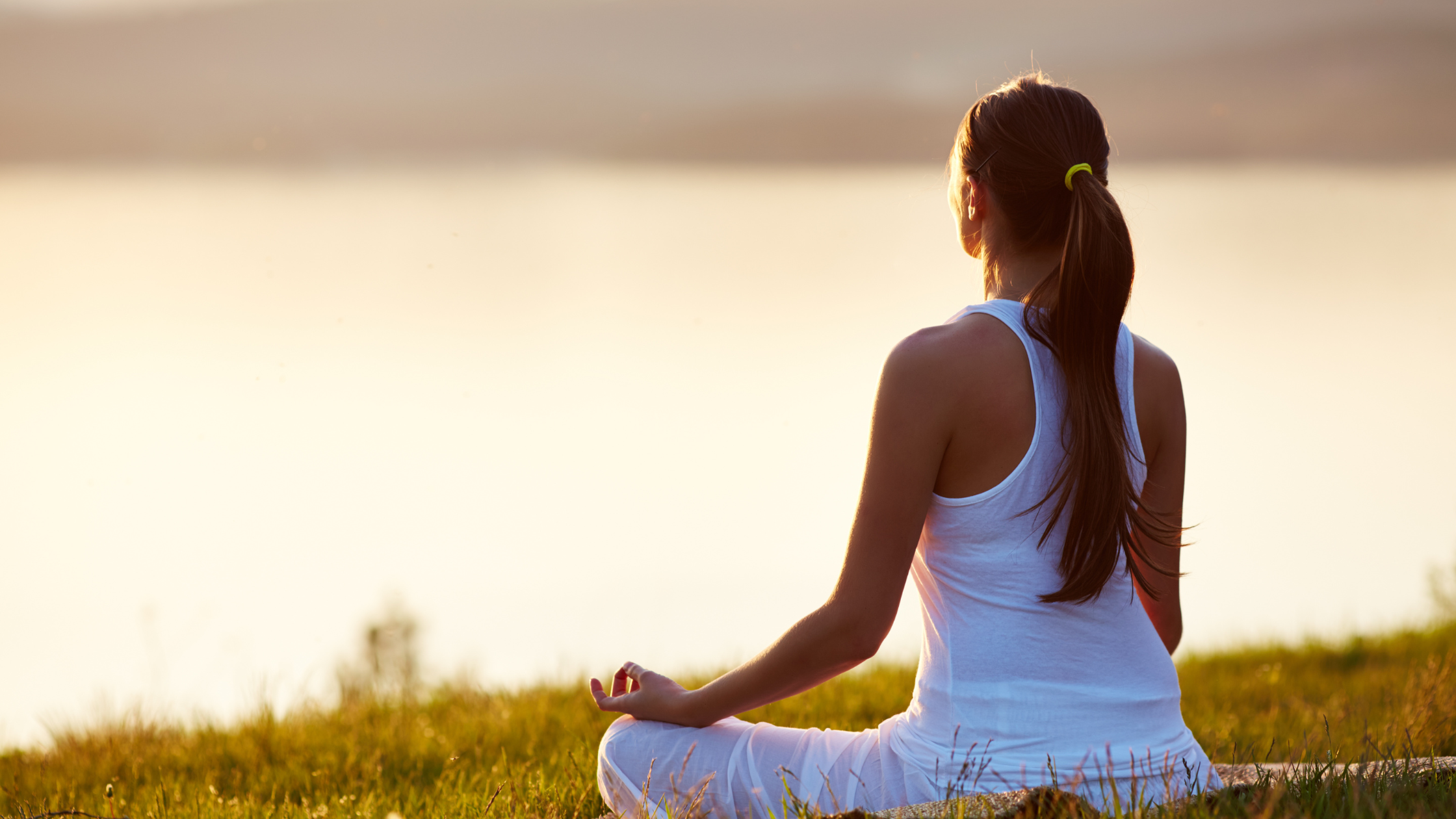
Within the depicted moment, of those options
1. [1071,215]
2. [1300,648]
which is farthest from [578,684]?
[1300,648]

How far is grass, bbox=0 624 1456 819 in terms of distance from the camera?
2.92 meters

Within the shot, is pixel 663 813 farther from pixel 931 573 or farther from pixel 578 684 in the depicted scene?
pixel 578 684

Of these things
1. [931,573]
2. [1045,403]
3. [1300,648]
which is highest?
[1045,403]

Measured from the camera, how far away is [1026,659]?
2.21m

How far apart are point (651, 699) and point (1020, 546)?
0.92 metres

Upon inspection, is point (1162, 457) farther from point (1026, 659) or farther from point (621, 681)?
point (621, 681)

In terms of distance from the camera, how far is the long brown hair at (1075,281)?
2219 millimetres

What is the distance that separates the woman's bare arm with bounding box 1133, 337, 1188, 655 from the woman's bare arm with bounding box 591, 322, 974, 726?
0.56m

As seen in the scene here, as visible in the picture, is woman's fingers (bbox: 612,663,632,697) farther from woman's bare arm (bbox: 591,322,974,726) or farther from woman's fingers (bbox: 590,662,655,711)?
woman's bare arm (bbox: 591,322,974,726)

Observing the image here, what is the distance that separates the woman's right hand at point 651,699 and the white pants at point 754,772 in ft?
0.09

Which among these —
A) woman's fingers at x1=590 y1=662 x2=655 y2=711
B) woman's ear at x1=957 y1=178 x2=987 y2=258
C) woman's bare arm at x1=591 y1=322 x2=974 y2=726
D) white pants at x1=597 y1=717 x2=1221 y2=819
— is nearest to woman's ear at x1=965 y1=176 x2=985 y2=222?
woman's ear at x1=957 y1=178 x2=987 y2=258

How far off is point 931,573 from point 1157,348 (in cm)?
81

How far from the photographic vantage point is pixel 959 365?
7.20 feet

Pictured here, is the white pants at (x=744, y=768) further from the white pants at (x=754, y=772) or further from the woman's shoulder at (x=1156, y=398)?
the woman's shoulder at (x=1156, y=398)
